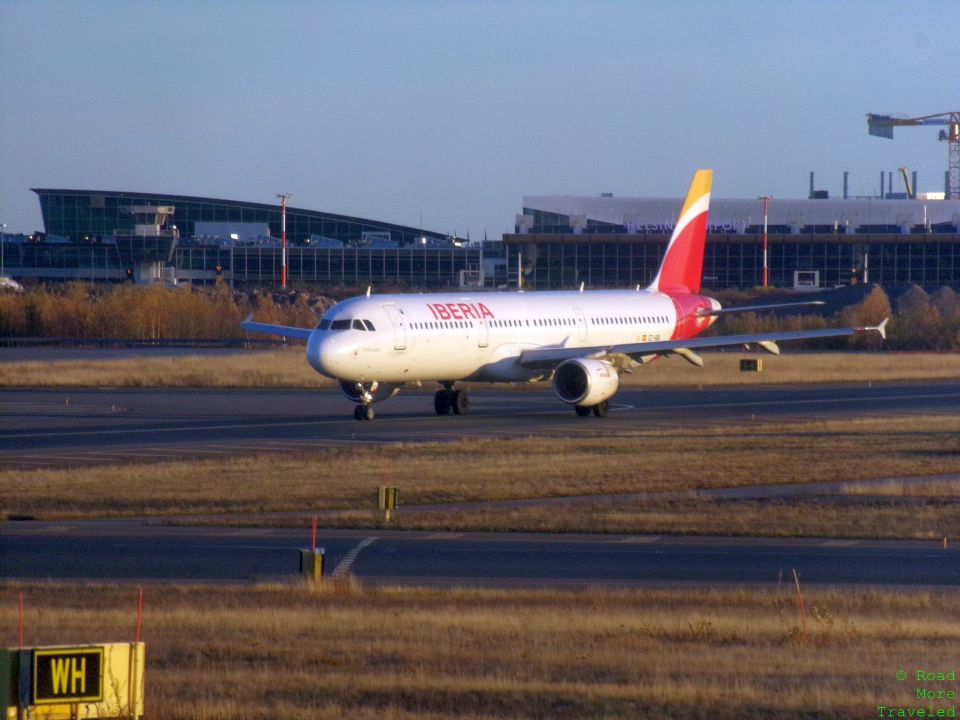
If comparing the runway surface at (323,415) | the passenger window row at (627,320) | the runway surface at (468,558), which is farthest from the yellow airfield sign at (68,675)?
the passenger window row at (627,320)

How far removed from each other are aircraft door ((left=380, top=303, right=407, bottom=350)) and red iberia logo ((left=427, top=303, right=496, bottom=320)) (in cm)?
142

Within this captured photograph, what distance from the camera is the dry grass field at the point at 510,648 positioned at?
1031cm

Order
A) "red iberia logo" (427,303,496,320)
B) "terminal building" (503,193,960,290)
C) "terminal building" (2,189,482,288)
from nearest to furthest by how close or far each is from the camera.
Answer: "red iberia logo" (427,303,496,320), "terminal building" (503,193,960,290), "terminal building" (2,189,482,288)

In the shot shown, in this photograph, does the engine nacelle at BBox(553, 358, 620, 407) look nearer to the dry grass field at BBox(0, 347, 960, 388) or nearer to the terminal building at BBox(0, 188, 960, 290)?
the dry grass field at BBox(0, 347, 960, 388)

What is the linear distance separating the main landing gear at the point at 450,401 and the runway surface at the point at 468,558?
64.1 feet

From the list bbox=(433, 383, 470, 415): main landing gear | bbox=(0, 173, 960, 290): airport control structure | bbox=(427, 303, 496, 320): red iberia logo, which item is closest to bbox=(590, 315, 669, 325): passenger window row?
bbox=(427, 303, 496, 320): red iberia logo

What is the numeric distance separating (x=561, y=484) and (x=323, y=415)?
1617 centimetres

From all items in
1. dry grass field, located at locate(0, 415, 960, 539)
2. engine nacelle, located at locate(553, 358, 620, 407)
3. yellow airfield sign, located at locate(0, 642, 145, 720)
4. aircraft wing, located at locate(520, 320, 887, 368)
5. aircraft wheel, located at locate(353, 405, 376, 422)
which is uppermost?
aircraft wing, located at locate(520, 320, 887, 368)

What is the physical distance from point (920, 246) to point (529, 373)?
81538 mm

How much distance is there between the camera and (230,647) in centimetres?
1282

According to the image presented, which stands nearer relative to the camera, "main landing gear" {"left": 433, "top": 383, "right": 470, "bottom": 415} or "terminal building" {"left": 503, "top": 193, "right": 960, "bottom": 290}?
"main landing gear" {"left": 433, "top": 383, "right": 470, "bottom": 415}

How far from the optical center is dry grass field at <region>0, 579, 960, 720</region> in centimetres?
1031

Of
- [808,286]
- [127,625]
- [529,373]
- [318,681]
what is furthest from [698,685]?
[808,286]

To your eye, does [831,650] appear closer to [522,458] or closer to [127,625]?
[127,625]
